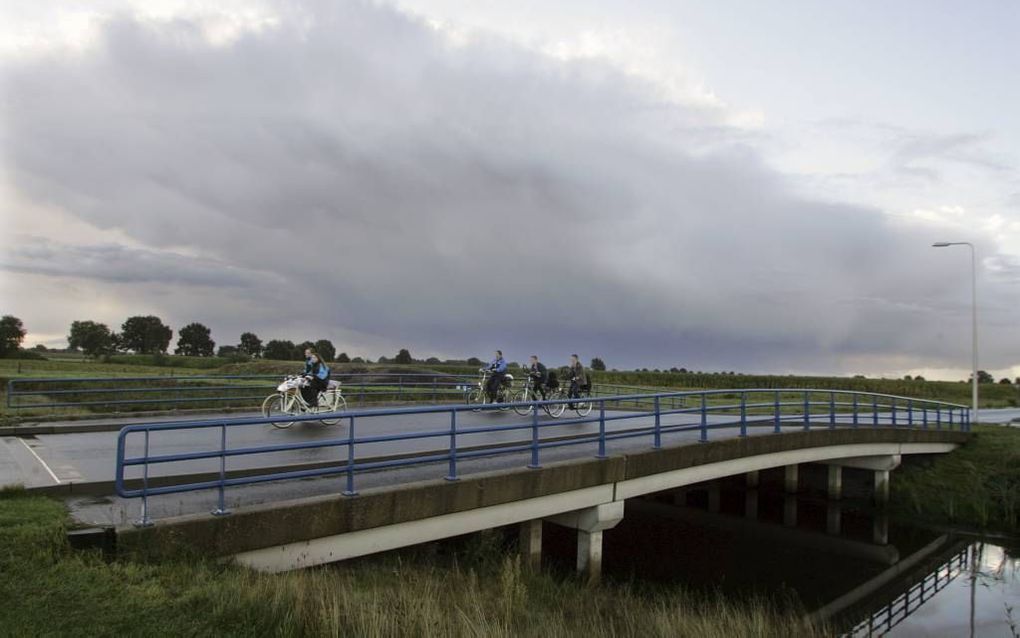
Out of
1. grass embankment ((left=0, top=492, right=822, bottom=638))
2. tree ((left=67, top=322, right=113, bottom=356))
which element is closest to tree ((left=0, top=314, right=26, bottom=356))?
tree ((left=67, top=322, right=113, bottom=356))

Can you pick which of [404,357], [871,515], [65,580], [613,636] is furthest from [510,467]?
[404,357]

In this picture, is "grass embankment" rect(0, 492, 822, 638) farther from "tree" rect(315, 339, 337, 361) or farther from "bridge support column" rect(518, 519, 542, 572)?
"tree" rect(315, 339, 337, 361)

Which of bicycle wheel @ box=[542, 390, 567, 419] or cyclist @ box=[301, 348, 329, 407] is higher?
cyclist @ box=[301, 348, 329, 407]

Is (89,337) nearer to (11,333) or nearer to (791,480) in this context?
(11,333)

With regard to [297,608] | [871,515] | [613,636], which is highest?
[297,608]

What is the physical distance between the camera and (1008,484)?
21.8 metres

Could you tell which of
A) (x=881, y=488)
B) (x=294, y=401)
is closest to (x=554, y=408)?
(x=294, y=401)

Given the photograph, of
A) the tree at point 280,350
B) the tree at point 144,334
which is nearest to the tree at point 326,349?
the tree at point 280,350

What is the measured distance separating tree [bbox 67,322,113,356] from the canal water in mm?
99954

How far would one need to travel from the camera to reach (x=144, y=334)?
348 ft

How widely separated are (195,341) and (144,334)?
10.4 metres

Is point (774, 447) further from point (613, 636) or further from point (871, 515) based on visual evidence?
point (613, 636)

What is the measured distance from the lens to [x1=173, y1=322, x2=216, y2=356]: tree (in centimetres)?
10019

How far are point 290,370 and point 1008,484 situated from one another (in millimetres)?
32930
